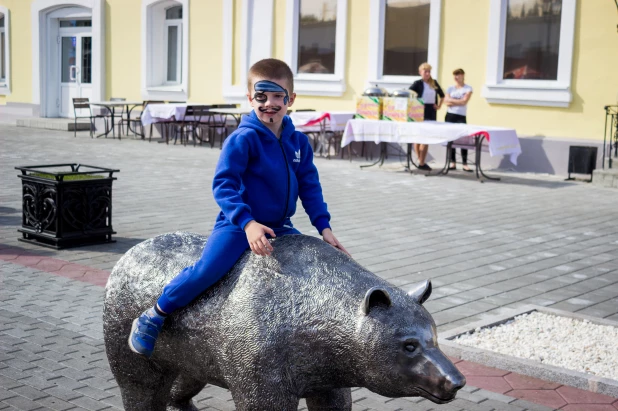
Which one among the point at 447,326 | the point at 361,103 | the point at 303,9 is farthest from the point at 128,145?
the point at 447,326

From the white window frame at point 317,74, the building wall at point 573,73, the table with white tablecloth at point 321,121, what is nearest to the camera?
the building wall at point 573,73

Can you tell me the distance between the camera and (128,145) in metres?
19.5

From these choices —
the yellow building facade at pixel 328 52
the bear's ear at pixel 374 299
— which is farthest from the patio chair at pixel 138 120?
the bear's ear at pixel 374 299

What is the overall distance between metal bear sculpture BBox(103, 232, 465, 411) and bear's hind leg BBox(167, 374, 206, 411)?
1.52 feet

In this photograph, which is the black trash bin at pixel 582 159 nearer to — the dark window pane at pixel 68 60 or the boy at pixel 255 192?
the boy at pixel 255 192

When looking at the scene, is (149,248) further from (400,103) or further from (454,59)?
(454,59)

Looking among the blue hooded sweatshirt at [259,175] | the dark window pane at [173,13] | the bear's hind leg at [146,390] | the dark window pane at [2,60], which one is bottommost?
the bear's hind leg at [146,390]

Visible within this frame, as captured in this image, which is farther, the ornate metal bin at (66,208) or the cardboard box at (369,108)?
the cardboard box at (369,108)

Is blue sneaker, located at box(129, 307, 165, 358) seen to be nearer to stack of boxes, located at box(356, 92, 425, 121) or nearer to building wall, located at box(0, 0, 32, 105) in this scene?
stack of boxes, located at box(356, 92, 425, 121)

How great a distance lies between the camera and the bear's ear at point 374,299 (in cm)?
296

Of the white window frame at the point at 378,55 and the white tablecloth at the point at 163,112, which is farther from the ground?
the white window frame at the point at 378,55

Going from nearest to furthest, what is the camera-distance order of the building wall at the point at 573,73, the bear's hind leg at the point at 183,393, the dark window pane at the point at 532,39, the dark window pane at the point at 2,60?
the bear's hind leg at the point at 183,393 < the building wall at the point at 573,73 < the dark window pane at the point at 532,39 < the dark window pane at the point at 2,60

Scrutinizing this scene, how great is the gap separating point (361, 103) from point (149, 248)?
12.2m

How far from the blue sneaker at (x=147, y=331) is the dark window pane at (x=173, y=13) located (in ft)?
67.7
